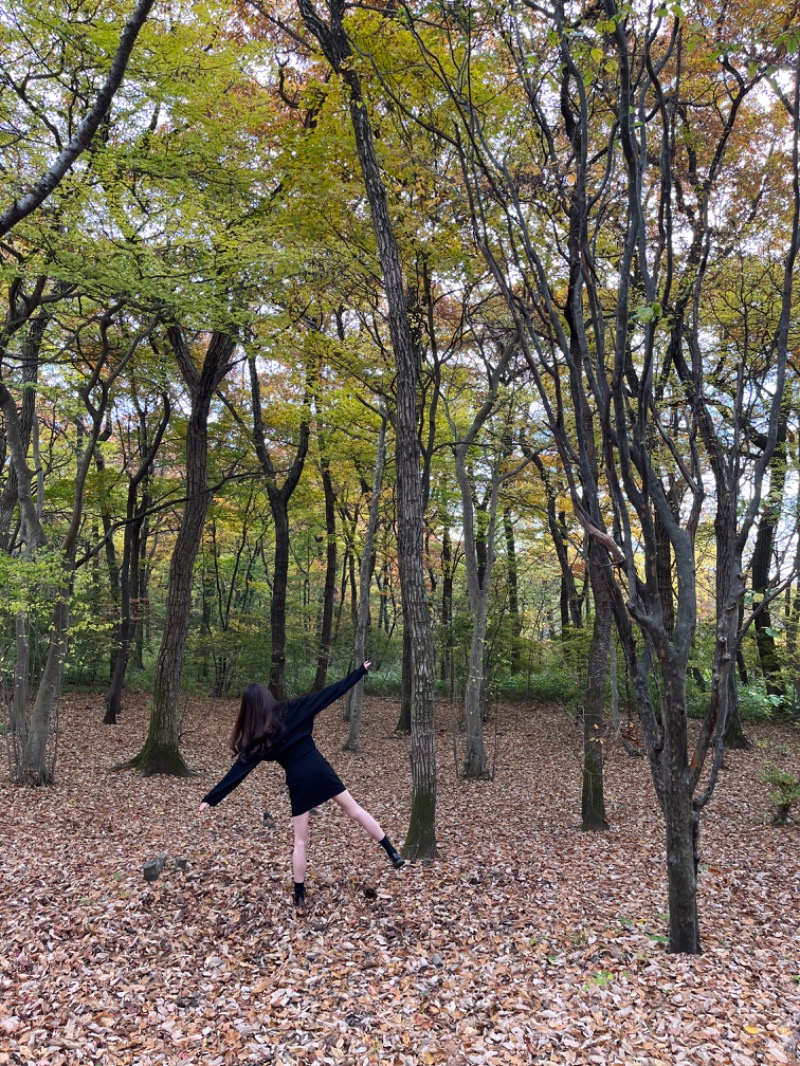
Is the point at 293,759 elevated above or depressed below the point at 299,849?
above

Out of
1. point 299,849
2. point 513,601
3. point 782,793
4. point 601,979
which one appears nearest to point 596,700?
point 782,793

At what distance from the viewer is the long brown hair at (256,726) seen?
4617 millimetres

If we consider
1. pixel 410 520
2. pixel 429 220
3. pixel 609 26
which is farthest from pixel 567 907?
pixel 429 220

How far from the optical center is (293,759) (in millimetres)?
4695

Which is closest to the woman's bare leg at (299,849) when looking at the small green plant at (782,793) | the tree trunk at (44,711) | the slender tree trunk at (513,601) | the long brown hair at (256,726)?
the long brown hair at (256,726)

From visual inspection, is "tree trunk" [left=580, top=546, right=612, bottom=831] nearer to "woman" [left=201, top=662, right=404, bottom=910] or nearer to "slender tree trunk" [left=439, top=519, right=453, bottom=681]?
"woman" [left=201, top=662, right=404, bottom=910]

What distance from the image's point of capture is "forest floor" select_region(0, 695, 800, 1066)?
3.07 meters

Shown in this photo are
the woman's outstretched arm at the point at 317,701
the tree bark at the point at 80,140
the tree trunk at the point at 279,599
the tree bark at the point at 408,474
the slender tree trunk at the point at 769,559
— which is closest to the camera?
the tree bark at the point at 80,140

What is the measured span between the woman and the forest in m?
1.03

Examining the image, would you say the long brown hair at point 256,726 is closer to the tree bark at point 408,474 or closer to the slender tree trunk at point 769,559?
the tree bark at point 408,474

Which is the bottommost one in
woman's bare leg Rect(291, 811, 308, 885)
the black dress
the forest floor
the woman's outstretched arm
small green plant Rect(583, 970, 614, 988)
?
the forest floor

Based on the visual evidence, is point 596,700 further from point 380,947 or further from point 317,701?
point 380,947

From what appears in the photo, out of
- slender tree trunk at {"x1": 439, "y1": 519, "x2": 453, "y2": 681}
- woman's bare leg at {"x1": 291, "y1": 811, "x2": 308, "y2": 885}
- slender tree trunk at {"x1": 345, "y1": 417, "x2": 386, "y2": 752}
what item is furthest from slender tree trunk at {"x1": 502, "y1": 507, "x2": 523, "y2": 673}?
woman's bare leg at {"x1": 291, "y1": 811, "x2": 308, "y2": 885}

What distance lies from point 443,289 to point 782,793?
7934mm
